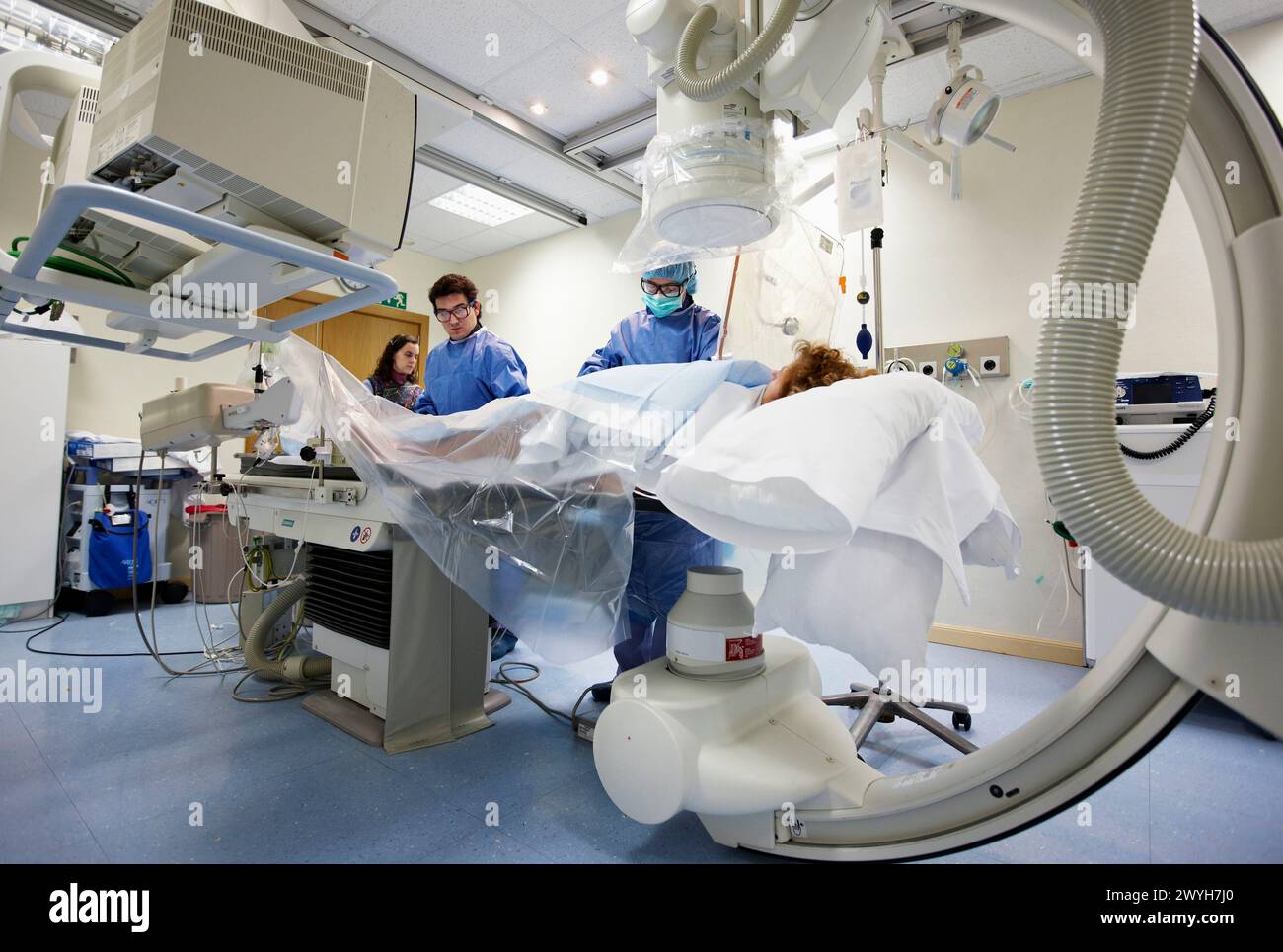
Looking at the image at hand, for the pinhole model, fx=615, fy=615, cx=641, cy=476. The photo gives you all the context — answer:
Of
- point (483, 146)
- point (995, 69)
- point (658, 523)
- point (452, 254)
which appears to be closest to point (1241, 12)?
point (995, 69)

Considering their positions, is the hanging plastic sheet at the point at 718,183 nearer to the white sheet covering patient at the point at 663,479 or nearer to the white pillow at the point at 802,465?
the white sheet covering patient at the point at 663,479

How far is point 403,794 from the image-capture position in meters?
1.37

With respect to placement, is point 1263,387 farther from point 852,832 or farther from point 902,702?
point 902,702

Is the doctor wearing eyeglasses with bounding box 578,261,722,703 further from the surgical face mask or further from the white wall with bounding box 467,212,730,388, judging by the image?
the white wall with bounding box 467,212,730,388

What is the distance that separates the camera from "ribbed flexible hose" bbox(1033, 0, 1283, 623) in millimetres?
502

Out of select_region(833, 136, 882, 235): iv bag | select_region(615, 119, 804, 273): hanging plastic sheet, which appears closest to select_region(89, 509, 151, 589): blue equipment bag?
select_region(615, 119, 804, 273): hanging plastic sheet

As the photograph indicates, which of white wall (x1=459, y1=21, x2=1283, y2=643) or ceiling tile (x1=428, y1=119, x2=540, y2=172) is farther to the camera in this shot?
ceiling tile (x1=428, y1=119, x2=540, y2=172)

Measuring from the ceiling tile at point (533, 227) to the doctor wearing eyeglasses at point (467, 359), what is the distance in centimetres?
214

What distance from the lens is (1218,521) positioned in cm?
65

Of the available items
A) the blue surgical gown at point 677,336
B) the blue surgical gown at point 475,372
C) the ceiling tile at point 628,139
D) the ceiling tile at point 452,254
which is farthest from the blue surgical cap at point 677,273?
the ceiling tile at point 452,254

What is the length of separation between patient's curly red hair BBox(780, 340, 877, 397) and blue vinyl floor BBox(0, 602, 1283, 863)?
2.90 feet

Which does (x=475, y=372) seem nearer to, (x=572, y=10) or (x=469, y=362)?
(x=469, y=362)
